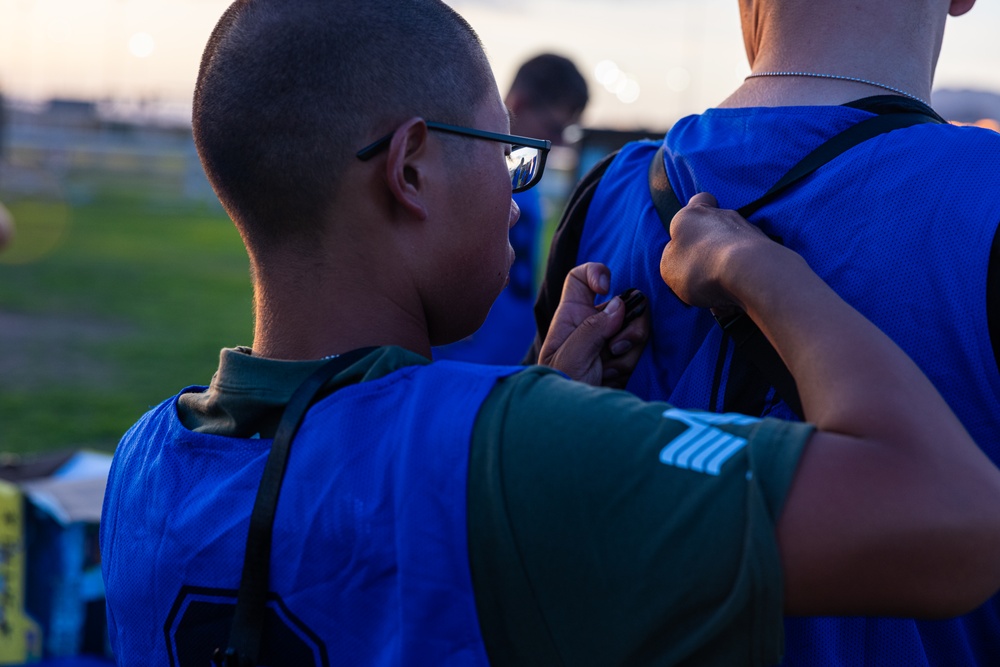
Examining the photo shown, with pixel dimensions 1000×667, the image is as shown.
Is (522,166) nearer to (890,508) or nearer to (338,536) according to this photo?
(338,536)

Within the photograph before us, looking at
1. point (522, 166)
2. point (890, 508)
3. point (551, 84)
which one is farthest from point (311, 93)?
point (551, 84)

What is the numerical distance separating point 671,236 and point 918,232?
0.39 metres

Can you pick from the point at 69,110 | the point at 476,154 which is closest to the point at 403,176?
the point at 476,154

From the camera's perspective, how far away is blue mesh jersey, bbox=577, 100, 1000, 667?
145cm

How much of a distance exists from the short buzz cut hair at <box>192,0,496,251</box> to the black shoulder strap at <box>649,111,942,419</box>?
1.79 feet

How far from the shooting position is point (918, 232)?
148cm

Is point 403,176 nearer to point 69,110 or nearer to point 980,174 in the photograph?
point 980,174

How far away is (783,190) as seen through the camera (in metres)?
1.62

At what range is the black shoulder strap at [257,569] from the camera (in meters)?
1.37

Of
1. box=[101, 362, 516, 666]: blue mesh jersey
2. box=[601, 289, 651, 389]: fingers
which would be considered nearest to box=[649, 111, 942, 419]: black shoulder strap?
box=[601, 289, 651, 389]: fingers

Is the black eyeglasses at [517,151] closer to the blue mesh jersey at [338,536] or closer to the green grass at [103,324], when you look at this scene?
the blue mesh jersey at [338,536]

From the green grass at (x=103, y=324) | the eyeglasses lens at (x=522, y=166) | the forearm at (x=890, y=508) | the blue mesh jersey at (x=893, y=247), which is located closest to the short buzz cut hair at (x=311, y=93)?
the eyeglasses lens at (x=522, y=166)

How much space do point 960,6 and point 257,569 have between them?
5.42 ft

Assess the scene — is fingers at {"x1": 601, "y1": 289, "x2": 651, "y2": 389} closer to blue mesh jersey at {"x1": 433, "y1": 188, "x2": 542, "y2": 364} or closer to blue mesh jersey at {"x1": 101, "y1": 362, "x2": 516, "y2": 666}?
blue mesh jersey at {"x1": 101, "y1": 362, "x2": 516, "y2": 666}
